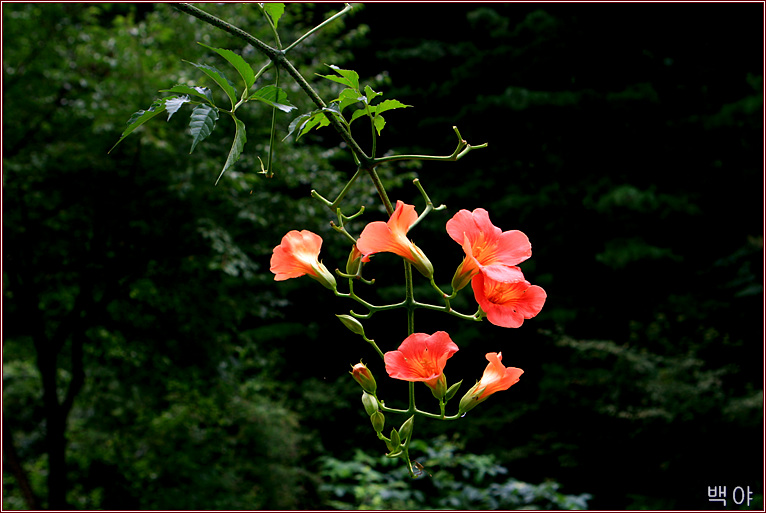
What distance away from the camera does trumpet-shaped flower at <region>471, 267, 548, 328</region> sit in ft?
1.52

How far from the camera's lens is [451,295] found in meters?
0.47

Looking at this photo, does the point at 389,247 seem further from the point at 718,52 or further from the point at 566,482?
the point at 718,52

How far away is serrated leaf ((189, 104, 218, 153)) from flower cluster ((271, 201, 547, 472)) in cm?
15

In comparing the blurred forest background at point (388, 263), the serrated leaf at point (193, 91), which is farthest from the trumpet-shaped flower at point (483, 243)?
the blurred forest background at point (388, 263)

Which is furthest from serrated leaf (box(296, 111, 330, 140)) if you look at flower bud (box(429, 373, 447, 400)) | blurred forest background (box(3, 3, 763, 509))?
blurred forest background (box(3, 3, 763, 509))

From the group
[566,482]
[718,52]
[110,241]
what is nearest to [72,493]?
[110,241]

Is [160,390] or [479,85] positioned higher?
[479,85]

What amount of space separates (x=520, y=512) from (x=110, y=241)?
2710 millimetres

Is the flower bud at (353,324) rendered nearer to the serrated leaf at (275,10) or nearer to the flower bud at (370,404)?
the flower bud at (370,404)

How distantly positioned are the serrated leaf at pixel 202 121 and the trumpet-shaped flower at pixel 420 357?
0.75 ft

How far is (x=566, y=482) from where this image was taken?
5.20 metres

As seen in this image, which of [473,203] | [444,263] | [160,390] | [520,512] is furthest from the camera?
[473,203]

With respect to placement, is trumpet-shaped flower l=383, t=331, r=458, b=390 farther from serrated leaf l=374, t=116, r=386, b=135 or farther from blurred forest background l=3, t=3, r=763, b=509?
blurred forest background l=3, t=3, r=763, b=509

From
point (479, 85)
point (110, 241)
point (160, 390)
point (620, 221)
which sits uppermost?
point (479, 85)
